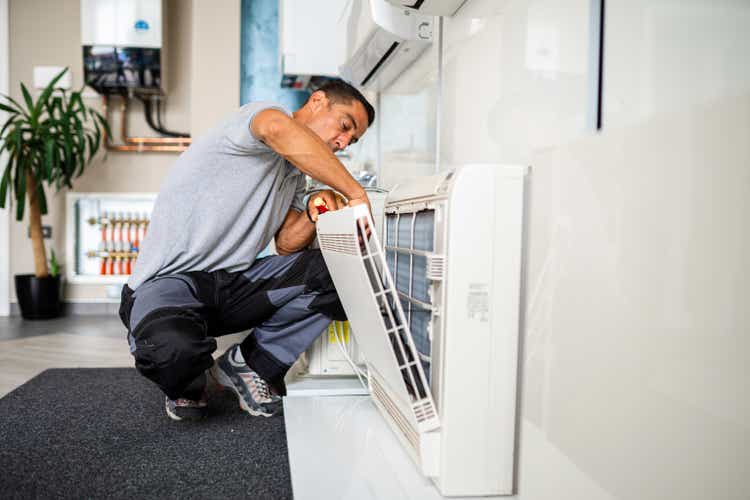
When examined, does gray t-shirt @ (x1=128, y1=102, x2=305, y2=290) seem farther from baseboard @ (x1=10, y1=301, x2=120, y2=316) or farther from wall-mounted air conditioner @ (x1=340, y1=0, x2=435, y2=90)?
baseboard @ (x1=10, y1=301, x2=120, y2=316)

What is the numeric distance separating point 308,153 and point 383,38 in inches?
26.3

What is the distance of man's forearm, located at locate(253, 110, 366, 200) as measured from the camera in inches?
54.9

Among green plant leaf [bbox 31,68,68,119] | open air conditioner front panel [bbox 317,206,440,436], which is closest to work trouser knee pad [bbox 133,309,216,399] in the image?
open air conditioner front panel [bbox 317,206,440,436]

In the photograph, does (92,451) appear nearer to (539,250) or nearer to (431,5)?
(539,250)

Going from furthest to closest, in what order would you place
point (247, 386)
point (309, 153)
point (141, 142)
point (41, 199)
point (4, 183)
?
1. point (141, 142)
2. point (41, 199)
3. point (4, 183)
4. point (247, 386)
5. point (309, 153)

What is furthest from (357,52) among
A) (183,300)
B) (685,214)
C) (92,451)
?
(685,214)

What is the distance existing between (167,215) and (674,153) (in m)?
1.39

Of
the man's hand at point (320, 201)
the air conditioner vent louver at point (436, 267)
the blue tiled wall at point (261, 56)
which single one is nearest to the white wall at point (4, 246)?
the blue tiled wall at point (261, 56)

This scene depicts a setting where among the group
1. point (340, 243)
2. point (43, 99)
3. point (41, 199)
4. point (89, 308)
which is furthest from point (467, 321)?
A: point (89, 308)

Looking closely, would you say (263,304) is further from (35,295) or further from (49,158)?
(35,295)

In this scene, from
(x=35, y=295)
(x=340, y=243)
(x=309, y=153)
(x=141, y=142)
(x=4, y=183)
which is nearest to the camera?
(x=340, y=243)

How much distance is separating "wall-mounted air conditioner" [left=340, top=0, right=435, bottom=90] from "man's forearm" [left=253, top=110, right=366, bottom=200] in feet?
1.71

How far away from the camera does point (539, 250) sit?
3.36ft

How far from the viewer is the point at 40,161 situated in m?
3.62
